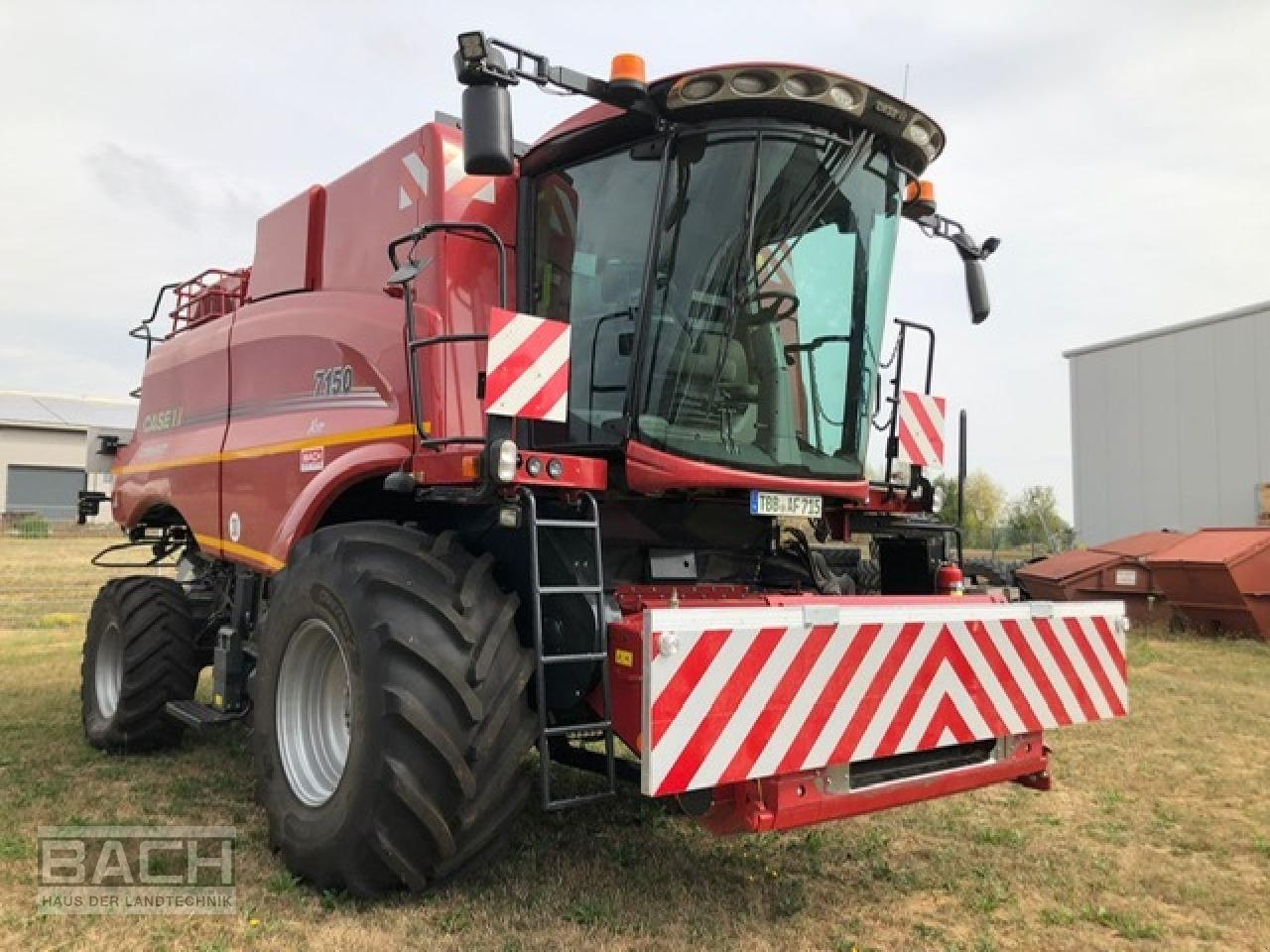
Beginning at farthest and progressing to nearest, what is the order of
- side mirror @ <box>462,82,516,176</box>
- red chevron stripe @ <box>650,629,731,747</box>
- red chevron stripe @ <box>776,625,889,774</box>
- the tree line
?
the tree line < side mirror @ <box>462,82,516,176</box> < red chevron stripe @ <box>776,625,889,774</box> < red chevron stripe @ <box>650,629,731,747</box>

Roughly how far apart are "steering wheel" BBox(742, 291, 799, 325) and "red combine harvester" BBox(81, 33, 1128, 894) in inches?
0.5

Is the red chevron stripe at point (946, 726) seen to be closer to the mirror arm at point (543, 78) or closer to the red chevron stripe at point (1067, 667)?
the red chevron stripe at point (1067, 667)

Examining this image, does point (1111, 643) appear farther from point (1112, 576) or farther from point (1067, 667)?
point (1112, 576)

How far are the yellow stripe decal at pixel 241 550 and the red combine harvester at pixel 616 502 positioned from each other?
0.18 feet

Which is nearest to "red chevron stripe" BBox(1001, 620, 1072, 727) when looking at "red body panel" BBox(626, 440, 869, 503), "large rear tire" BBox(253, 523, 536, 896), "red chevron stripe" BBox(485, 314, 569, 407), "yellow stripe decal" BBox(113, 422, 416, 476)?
"red body panel" BBox(626, 440, 869, 503)

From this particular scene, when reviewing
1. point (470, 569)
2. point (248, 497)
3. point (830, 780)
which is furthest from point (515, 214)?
point (830, 780)

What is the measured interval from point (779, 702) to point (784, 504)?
3.50 ft

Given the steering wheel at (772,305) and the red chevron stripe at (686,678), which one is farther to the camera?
the steering wheel at (772,305)

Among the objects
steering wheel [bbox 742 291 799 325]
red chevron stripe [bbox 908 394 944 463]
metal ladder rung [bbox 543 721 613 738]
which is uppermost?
steering wheel [bbox 742 291 799 325]

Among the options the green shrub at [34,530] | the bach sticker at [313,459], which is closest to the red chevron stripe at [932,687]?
the bach sticker at [313,459]

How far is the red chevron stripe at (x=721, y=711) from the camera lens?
3.03 m

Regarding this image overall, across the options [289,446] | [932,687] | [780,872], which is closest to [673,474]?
[932,687]

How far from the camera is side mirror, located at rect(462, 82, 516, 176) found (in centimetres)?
334

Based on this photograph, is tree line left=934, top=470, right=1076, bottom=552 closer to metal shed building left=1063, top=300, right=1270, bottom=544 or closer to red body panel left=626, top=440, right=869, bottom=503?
metal shed building left=1063, top=300, right=1270, bottom=544
